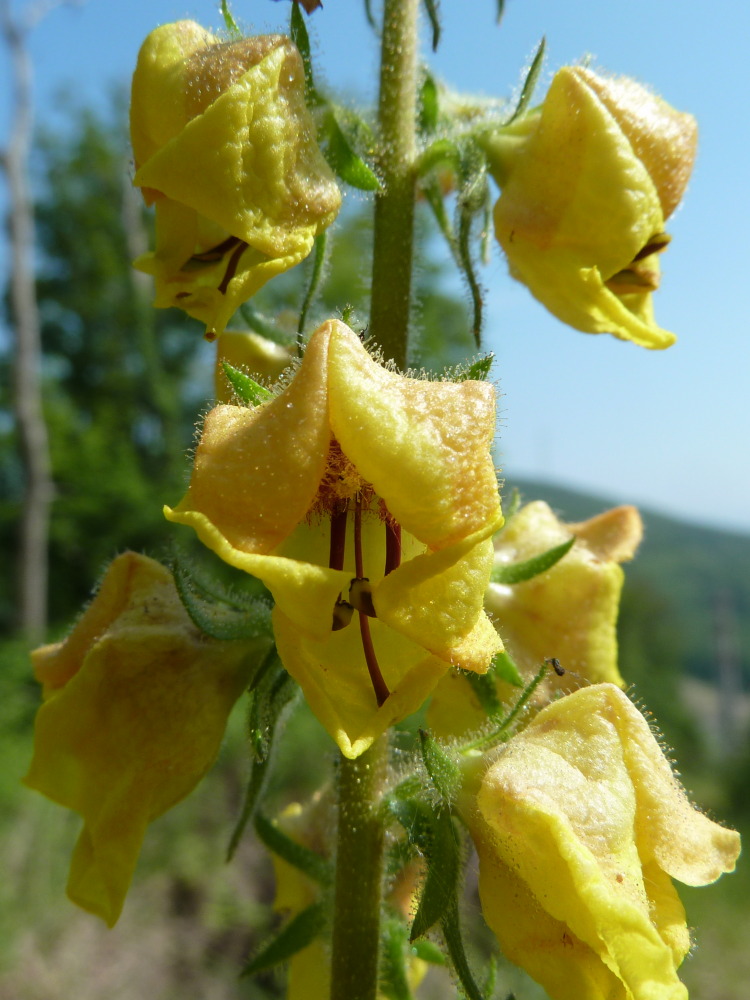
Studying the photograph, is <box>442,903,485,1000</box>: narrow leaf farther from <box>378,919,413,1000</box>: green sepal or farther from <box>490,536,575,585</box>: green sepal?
<box>490,536,575,585</box>: green sepal

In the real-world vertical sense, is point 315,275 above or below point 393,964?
above

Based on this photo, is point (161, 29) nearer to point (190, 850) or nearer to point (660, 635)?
point (190, 850)

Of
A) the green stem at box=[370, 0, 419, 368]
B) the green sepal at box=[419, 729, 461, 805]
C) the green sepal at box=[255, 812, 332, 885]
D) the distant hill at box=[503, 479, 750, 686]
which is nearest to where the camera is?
the green sepal at box=[419, 729, 461, 805]

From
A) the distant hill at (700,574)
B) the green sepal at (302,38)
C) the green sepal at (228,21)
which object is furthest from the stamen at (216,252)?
the distant hill at (700,574)

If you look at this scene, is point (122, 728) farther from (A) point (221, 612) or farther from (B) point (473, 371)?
(B) point (473, 371)

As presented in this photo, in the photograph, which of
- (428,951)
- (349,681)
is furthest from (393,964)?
(349,681)

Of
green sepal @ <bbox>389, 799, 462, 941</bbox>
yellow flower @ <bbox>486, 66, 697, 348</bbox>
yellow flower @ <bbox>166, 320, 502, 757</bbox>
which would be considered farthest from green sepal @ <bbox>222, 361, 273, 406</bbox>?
green sepal @ <bbox>389, 799, 462, 941</bbox>
